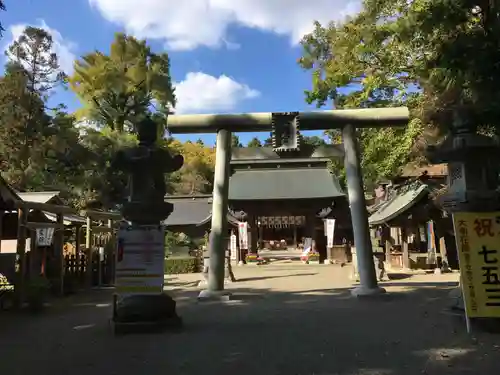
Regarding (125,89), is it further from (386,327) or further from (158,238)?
(386,327)

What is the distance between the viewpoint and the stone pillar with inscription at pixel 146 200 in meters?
6.96

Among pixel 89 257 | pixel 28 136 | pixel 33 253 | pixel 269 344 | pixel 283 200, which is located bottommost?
pixel 269 344

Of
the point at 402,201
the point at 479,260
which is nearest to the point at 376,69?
the point at 402,201

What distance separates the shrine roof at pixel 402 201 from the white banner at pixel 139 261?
1374 cm

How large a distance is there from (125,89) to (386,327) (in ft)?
83.2

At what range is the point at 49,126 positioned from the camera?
27.1m

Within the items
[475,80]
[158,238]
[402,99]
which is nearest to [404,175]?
[402,99]

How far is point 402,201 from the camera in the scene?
67.6 ft

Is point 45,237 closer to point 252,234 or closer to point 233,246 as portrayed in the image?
point 233,246

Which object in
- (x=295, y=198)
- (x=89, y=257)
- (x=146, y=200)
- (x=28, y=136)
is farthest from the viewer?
(x=28, y=136)

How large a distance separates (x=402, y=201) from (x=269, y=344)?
16.0 m

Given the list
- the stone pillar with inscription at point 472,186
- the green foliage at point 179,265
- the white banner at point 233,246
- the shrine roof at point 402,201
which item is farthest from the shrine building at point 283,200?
the stone pillar with inscription at point 472,186

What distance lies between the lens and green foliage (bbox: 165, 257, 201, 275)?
20.6 meters

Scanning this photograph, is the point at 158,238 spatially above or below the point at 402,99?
below
